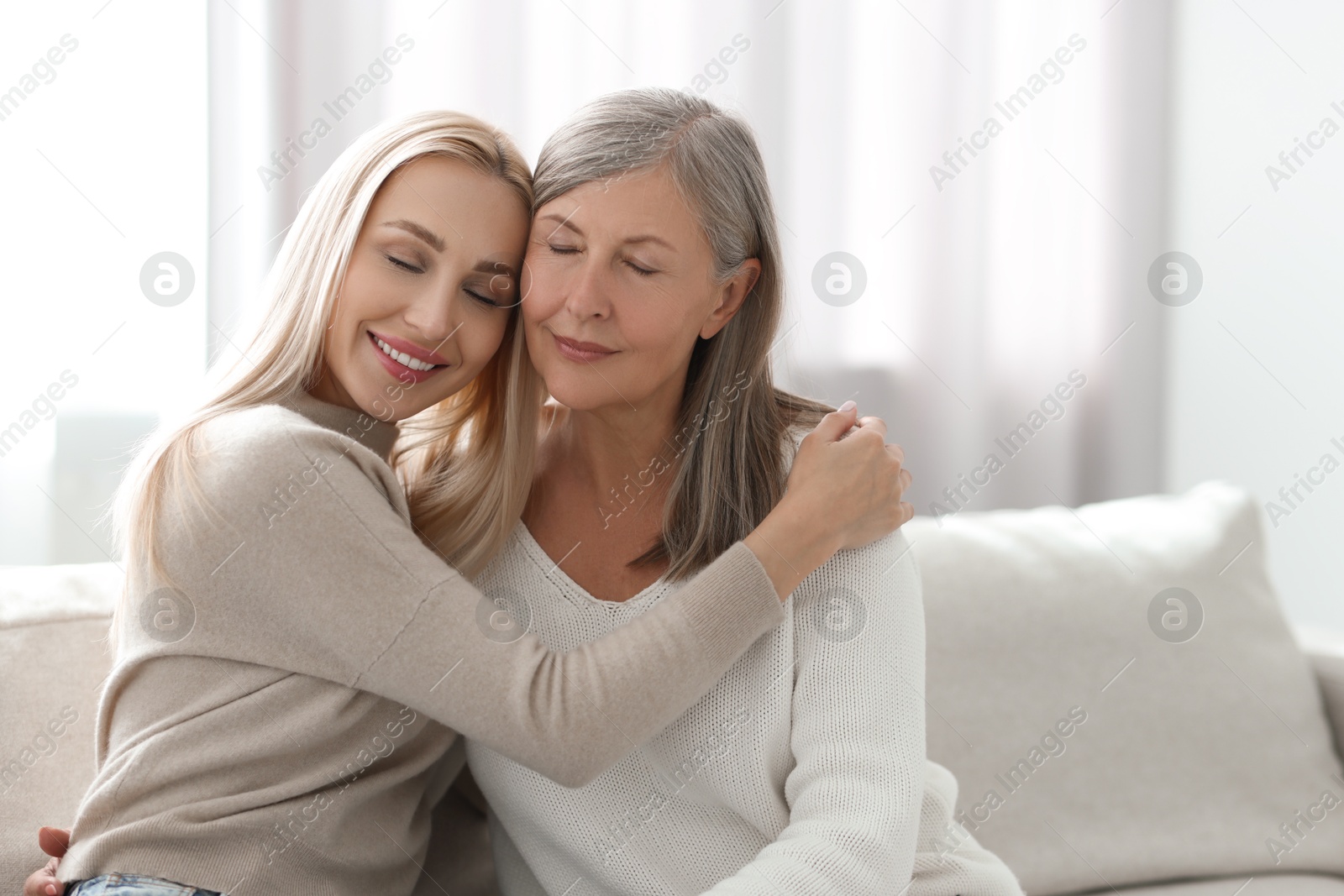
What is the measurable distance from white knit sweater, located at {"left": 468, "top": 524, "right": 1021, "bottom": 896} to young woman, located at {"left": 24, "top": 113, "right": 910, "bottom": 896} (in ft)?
0.29

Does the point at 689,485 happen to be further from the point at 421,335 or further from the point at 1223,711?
the point at 1223,711

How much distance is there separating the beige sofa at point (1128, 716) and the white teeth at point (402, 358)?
0.67 metres

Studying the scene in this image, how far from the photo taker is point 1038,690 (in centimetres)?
155

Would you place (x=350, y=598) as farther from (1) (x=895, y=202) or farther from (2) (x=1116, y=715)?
(1) (x=895, y=202)

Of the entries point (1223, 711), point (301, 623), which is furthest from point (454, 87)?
point (1223, 711)

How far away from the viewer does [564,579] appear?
3.93 feet

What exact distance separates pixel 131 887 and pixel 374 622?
316 millimetres

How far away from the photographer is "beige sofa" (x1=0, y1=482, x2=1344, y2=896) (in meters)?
1.53

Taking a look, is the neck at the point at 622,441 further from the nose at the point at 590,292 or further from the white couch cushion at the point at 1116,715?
the white couch cushion at the point at 1116,715

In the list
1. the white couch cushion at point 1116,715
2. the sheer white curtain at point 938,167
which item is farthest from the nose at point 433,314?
the sheer white curtain at point 938,167

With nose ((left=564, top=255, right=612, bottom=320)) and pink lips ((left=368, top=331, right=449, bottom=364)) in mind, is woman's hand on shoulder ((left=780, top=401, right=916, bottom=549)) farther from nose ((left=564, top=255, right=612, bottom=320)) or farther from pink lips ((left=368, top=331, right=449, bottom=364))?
pink lips ((left=368, top=331, right=449, bottom=364))

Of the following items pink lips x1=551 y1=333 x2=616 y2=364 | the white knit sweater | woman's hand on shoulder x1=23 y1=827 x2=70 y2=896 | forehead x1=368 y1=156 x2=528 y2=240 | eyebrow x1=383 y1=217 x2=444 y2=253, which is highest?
forehead x1=368 y1=156 x2=528 y2=240

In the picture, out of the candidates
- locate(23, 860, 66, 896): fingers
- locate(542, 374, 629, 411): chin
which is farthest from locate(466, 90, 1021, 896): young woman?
locate(23, 860, 66, 896): fingers

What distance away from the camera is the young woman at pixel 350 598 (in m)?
0.94
